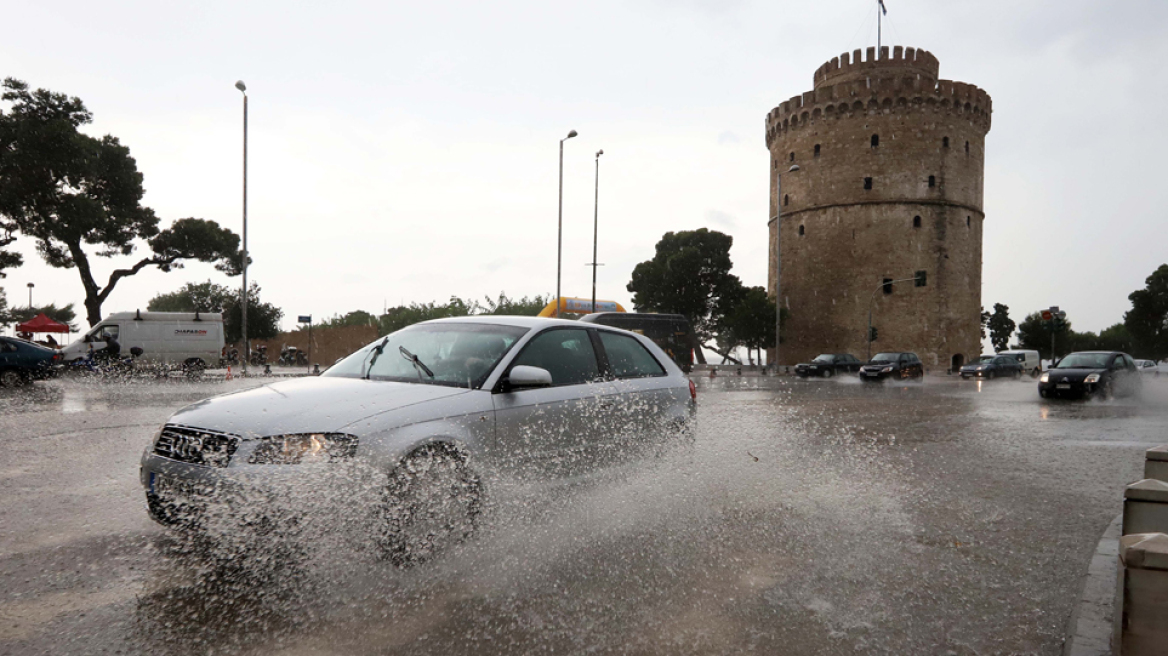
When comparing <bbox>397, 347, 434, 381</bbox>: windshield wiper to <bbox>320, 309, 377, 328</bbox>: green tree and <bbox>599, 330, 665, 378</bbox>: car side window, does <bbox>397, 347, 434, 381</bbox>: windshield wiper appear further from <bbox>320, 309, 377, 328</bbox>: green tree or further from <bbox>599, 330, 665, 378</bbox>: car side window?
<bbox>320, 309, 377, 328</bbox>: green tree

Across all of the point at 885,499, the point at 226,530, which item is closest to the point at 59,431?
the point at 226,530

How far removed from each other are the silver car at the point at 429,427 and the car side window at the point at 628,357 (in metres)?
0.02

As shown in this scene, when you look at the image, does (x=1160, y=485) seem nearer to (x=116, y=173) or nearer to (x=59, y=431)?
(x=59, y=431)

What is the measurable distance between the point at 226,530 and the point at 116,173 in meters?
37.7

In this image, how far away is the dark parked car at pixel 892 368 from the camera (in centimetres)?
3044

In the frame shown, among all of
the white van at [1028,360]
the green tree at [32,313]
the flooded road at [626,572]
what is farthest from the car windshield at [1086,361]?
the green tree at [32,313]

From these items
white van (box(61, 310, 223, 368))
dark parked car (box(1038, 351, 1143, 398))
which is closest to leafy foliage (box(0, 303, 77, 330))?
white van (box(61, 310, 223, 368))

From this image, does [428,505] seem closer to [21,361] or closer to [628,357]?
[628,357]

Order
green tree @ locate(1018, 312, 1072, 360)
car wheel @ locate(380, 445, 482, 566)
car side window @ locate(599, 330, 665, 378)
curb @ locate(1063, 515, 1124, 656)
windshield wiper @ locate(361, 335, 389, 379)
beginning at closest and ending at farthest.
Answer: curb @ locate(1063, 515, 1124, 656), car wheel @ locate(380, 445, 482, 566), windshield wiper @ locate(361, 335, 389, 379), car side window @ locate(599, 330, 665, 378), green tree @ locate(1018, 312, 1072, 360)

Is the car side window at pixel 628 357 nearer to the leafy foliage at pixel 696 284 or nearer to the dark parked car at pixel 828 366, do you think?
the dark parked car at pixel 828 366

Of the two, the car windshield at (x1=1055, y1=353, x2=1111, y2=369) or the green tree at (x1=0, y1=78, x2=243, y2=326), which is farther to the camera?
the green tree at (x1=0, y1=78, x2=243, y2=326)

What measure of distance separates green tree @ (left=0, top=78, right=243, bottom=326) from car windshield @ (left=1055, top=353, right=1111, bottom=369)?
121 ft

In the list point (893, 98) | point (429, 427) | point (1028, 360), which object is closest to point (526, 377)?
point (429, 427)

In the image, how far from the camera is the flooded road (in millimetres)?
2986
